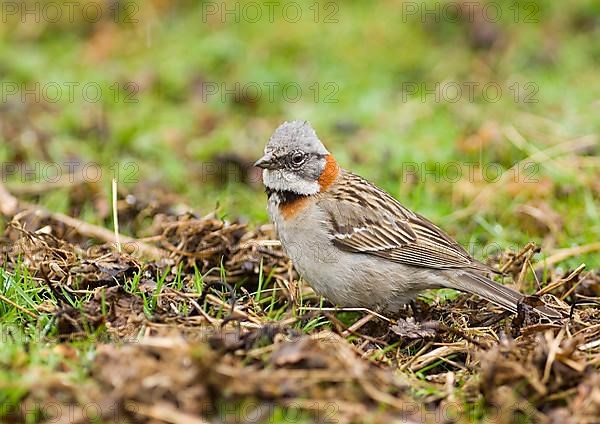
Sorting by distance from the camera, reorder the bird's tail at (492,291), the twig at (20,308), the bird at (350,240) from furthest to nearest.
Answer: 1. the bird at (350,240)
2. the bird's tail at (492,291)
3. the twig at (20,308)

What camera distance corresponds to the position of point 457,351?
5.84m

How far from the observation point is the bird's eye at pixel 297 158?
22.3 ft

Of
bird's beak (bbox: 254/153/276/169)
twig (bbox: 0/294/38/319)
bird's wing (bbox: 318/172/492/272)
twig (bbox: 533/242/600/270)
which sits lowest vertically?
twig (bbox: 533/242/600/270)

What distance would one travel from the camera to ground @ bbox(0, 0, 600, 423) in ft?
15.6

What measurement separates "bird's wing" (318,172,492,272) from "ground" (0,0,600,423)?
39cm

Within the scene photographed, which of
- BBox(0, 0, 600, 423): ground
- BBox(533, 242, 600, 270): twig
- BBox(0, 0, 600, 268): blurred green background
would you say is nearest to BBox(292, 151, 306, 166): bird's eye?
BBox(0, 0, 600, 423): ground

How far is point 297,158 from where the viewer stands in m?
6.80

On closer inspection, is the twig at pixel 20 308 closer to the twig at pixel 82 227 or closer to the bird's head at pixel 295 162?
the twig at pixel 82 227

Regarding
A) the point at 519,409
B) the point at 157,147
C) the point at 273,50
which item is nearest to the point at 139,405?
the point at 519,409

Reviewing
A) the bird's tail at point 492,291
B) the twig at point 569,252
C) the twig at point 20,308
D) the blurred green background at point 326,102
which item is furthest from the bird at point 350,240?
the twig at point 20,308

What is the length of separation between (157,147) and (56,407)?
6.06 m

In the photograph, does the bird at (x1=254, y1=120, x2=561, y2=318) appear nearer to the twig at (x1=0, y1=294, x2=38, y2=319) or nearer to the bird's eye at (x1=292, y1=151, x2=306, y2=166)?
the bird's eye at (x1=292, y1=151, x2=306, y2=166)

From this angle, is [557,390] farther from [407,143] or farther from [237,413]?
[407,143]

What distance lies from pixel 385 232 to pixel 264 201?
2333 millimetres
